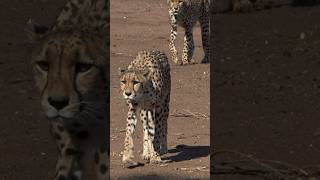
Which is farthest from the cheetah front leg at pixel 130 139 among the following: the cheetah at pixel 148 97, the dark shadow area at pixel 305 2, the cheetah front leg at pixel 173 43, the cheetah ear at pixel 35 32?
the dark shadow area at pixel 305 2

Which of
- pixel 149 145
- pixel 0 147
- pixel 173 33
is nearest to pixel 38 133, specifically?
pixel 0 147

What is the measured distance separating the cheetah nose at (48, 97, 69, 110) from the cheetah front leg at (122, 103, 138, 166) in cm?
70

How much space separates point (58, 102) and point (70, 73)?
8 cm

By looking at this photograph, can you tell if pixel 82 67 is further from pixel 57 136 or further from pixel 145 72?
pixel 145 72

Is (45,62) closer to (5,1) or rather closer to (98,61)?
(98,61)

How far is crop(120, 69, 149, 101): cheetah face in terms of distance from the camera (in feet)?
11.5

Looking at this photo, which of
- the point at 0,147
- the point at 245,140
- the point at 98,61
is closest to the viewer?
the point at 98,61

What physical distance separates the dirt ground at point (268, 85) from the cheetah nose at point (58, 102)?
197 cm

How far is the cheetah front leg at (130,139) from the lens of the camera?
3053 millimetres

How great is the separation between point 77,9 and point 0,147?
106 inches

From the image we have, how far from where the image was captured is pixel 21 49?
26.1ft

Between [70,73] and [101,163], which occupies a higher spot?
[70,73]

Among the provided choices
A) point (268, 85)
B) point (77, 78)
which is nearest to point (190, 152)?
point (77, 78)

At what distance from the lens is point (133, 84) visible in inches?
143
